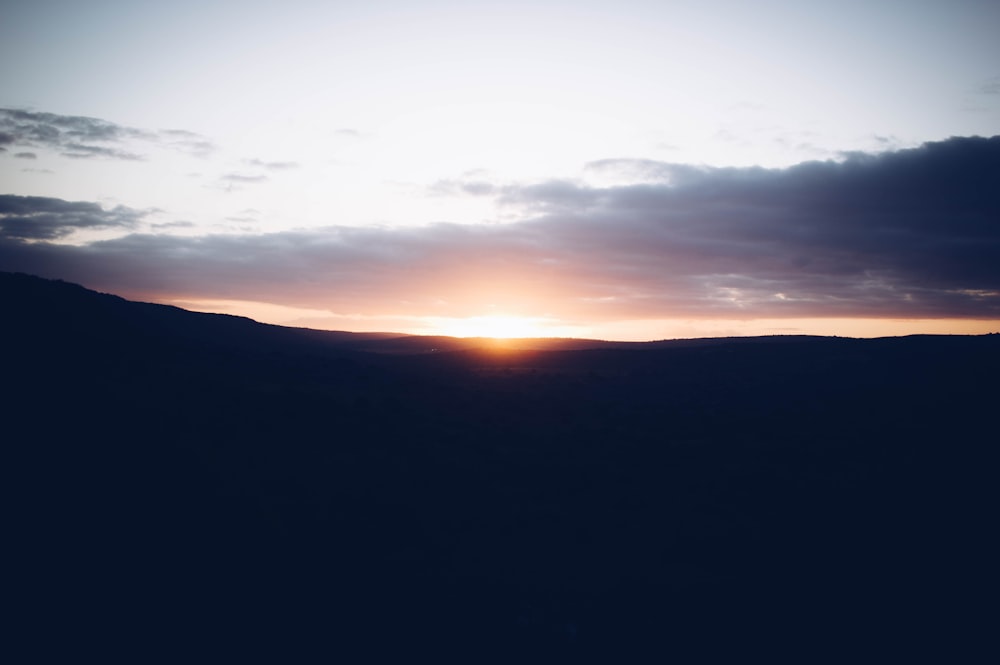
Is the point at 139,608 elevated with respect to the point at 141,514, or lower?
lower

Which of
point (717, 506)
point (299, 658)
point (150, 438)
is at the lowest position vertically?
point (299, 658)

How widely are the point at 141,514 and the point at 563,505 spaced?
1233 centimetres

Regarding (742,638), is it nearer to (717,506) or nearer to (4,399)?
(717,506)

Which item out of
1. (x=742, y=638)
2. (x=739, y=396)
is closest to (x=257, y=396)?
(x=742, y=638)

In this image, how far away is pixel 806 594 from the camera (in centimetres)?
1391

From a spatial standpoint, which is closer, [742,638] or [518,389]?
[742,638]

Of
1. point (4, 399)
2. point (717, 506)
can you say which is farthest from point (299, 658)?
point (4, 399)

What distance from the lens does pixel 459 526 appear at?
57.9 feet

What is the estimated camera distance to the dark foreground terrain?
12414 millimetres

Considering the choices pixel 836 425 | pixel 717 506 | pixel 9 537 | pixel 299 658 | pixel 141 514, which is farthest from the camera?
pixel 836 425

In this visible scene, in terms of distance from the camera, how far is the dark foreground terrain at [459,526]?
12.4 meters

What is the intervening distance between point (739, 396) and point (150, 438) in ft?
130

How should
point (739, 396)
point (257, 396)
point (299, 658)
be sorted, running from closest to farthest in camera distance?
point (299, 658) < point (257, 396) < point (739, 396)

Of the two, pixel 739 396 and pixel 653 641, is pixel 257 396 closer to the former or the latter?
pixel 653 641
